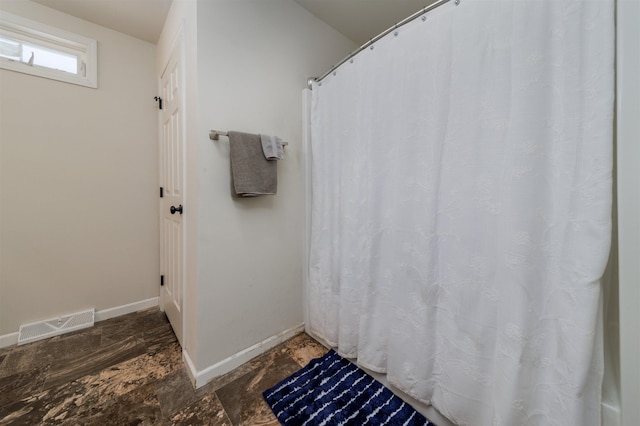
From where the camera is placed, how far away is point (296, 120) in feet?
5.17

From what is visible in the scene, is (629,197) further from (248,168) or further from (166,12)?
(166,12)

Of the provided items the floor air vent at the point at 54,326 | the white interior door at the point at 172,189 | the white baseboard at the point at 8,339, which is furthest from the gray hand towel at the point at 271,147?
the white baseboard at the point at 8,339

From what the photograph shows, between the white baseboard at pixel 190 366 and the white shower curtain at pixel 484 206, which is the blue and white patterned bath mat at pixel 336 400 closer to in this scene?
the white shower curtain at pixel 484 206

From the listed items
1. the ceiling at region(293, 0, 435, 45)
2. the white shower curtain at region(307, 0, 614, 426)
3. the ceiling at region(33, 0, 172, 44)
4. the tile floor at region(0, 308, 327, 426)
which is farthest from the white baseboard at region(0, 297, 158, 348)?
the ceiling at region(293, 0, 435, 45)

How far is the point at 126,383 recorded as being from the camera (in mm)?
1236

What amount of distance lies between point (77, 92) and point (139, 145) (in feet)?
1.59

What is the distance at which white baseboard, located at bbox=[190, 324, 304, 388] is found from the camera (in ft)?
4.05

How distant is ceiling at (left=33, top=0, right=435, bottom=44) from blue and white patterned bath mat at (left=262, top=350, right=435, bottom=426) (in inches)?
92.7

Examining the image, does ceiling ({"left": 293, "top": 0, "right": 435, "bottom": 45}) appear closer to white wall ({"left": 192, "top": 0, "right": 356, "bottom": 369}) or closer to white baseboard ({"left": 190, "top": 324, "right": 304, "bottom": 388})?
white wall ({"left": 192, "top": 0, "right": 356, "bottom": 369})

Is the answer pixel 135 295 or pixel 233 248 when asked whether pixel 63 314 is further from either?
pixel 233 248

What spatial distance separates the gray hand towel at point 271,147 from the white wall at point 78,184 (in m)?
1.36

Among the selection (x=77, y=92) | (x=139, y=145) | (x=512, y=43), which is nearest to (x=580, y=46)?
(x=512, y=43)

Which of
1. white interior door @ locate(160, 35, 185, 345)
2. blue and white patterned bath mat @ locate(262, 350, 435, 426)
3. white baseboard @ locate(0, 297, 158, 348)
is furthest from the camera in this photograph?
white baseboard @ locate(0, 297, 158, 348)

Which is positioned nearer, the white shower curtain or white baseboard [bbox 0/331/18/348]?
the white shower curtain
